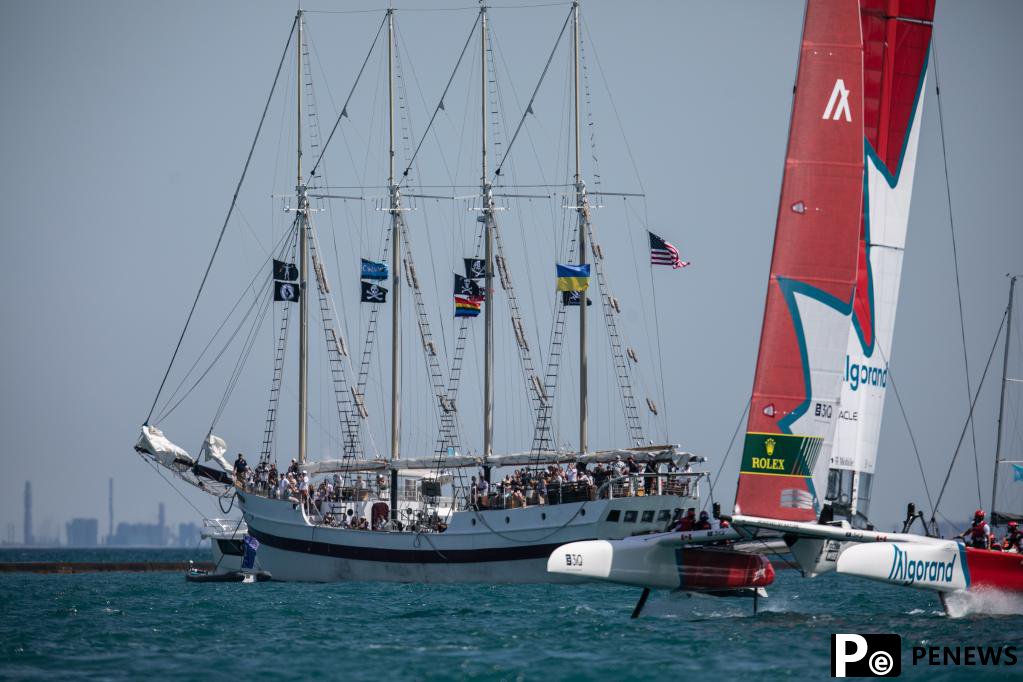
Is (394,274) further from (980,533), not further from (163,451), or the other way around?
(980,533)

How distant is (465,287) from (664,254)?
902 centimetres

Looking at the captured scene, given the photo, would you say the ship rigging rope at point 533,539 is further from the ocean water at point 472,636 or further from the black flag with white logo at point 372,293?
the black flag with white logo at point 372,293

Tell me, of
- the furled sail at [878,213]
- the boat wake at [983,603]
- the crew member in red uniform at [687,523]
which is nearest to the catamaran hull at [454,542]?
the furled sail at [878,213]

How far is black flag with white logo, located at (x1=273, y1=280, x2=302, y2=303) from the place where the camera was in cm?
6359

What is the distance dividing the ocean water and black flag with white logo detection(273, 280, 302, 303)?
59.2ft

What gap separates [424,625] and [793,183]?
13579 mm

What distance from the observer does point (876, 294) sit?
39750 mm

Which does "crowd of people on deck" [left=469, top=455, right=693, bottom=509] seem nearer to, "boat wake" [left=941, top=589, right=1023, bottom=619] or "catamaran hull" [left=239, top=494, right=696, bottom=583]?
"catamaran hull" [left=239, top=494, right=696, bottom=583]

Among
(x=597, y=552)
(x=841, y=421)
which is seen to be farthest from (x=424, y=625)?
(x=841, y=421)

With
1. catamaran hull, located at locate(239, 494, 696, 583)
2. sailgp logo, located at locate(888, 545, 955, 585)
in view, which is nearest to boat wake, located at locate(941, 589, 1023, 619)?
sailgp logo, located at locate(888, 545, 955, 585)

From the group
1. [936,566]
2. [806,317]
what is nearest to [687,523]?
[936,566]

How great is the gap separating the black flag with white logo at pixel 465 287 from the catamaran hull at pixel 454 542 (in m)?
9.24

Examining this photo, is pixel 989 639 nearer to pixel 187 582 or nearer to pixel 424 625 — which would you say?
pixel 424 625

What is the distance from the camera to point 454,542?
56.8m
